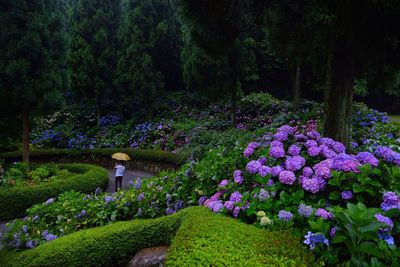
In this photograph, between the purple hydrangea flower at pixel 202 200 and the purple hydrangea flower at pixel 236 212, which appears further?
the purple hydrangea flower at pixel 202 200

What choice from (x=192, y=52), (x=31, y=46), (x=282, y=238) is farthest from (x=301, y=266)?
(x=192, y=52)

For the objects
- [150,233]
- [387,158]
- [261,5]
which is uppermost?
[261,5]

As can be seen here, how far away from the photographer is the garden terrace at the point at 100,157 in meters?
15.1

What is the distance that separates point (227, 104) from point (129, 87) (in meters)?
5.14

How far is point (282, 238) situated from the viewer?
10.3ft

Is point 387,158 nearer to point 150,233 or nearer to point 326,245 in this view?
point 326,245

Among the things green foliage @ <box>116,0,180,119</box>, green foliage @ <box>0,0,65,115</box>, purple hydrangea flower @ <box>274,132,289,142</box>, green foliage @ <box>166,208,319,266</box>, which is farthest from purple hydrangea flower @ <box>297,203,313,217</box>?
green foliage @ <box>116,0,180,119</box>

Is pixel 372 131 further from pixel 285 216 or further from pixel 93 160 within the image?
pixel 93 160

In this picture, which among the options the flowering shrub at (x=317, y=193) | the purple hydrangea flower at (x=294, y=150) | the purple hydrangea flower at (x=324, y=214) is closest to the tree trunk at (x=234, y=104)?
the flowering shrub at (x=317, y=193)

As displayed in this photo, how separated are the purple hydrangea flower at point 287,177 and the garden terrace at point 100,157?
35.9 feet

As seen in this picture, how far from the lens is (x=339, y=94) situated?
5812 millimetres

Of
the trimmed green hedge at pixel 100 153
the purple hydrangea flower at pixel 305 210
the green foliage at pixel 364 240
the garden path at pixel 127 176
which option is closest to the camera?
the green foliage at pixel 364 240

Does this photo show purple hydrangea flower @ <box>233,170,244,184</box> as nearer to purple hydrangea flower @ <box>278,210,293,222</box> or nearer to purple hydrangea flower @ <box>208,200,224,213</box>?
purple hydrangea flower @ <box>208,200,224,213</box>

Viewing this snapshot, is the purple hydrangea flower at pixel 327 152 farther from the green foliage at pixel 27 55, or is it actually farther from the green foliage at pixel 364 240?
the green foliage at pixel 27 55
